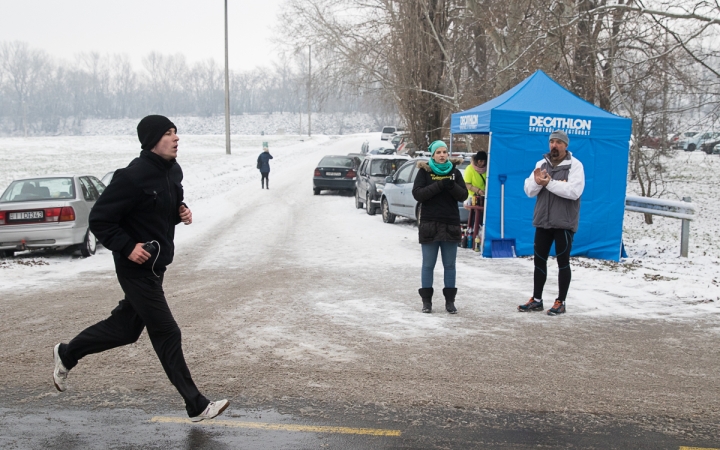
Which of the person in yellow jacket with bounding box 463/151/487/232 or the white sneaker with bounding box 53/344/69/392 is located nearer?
the white sneaker with bounding box 53/344/69/392

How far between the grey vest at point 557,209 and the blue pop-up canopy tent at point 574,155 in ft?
13.7

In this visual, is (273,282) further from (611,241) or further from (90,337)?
(611,241)

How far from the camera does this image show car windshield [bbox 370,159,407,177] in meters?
18.8

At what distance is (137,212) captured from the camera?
418cm

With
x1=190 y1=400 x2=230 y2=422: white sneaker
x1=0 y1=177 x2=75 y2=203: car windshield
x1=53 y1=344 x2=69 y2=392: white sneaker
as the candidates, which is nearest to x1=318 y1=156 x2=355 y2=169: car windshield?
x1=0 y1=177 x2=75 y2=203: car windshield

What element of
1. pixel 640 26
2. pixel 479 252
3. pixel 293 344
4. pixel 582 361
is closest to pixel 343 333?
pixel 293 344

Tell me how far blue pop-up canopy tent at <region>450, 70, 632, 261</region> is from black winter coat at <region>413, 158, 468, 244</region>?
4524mm

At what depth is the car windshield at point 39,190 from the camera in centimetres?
1184

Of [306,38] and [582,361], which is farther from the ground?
[306,38]

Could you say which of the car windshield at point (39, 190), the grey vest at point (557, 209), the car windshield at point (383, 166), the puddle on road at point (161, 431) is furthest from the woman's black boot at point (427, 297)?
the car windshield at point (383, 166)

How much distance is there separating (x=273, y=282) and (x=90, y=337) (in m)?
4.84

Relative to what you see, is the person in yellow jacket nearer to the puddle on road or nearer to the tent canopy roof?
the tent canopy roof

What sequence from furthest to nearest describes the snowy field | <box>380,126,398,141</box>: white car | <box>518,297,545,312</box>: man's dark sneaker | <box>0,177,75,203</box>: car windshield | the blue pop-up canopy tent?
<box>380,126,398,141</box>: white car < <box>0,177,75,203</box>: car windshield < the blue pop-up canopy tent < the snowy field < <box>518,297,545,312</box>: man's dark sneaker

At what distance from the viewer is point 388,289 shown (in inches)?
347
